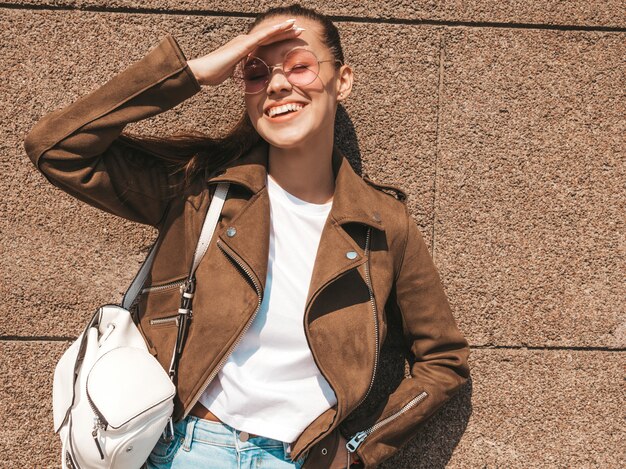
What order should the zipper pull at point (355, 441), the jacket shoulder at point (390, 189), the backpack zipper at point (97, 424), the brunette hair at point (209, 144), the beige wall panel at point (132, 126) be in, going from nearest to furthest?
the backpack zipper at point (97, 424) < the brunette hair at point (209, 144) < the zipper pull at point (355, 441) < the jacket shoulder at point (390, 189) < the beige wall panel at point (132, 126)

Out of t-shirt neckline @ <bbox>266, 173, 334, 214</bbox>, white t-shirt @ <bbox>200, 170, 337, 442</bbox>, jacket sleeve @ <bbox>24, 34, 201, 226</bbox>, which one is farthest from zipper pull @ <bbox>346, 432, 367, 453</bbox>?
jacket sleeve @ <bbox>24, 34, 201, 226</bbox>

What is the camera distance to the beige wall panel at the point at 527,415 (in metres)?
2.86

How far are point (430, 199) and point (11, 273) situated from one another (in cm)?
192

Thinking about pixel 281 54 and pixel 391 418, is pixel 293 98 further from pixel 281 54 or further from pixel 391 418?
pixel 391 418

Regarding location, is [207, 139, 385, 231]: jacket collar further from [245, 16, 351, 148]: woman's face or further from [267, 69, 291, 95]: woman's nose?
[267, 69, 291, 95]: woman's nose

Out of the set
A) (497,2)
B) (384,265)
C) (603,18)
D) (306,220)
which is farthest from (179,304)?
(603,18)

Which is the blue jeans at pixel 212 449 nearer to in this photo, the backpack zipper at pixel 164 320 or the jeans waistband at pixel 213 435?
the jeans waistband at pixel 213 435

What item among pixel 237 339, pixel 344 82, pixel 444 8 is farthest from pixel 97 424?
pixel 444 8

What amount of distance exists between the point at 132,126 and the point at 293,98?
93 centimetres

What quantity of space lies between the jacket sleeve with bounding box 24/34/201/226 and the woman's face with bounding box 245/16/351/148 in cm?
27

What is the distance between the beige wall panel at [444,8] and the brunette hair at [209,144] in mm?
404

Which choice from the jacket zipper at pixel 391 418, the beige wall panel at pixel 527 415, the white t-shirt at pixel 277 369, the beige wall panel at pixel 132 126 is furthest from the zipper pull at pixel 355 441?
the beige wall panel at pixel 132 126

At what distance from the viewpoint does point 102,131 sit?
78.0 inches

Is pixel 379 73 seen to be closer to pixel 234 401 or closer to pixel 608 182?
pixel 608 182
